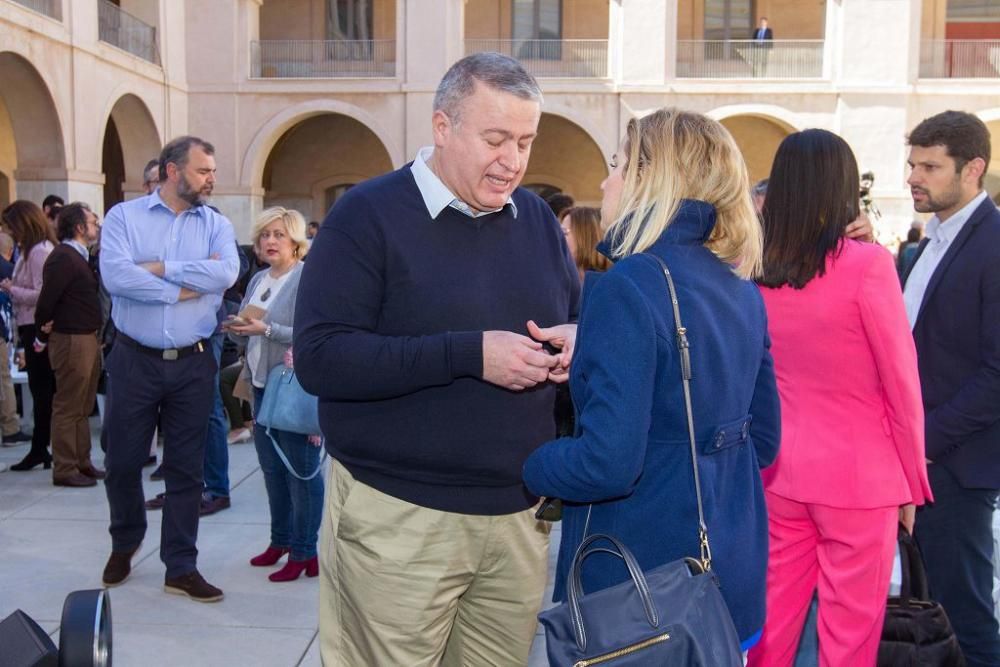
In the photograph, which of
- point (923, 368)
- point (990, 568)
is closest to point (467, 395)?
point (923, 368)

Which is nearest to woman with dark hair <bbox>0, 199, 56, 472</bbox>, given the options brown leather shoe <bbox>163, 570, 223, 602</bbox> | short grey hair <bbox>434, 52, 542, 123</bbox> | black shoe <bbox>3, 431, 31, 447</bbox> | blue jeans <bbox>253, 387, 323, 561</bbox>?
black shoe <bbox>3, 431, 31, 447</bbox>

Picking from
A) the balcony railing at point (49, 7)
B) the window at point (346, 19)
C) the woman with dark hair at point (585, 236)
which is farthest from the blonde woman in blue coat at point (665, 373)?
the window at point (346, 19)

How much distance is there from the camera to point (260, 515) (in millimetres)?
6074

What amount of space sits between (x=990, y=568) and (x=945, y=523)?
22 cm

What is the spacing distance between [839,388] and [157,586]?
3460 millimetres

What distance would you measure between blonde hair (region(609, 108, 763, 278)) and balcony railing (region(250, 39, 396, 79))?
72.8 feet

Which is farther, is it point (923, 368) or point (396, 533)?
point (923, 368)

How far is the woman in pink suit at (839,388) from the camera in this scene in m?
2.75

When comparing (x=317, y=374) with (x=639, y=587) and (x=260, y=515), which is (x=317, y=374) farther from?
(x=260, y=515)

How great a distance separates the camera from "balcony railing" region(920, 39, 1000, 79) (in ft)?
75.7

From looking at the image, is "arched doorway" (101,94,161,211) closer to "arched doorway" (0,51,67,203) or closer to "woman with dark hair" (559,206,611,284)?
"arched doorway" (0,51,67,203)

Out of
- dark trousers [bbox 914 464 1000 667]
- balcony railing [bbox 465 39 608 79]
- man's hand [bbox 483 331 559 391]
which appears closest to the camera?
man's hand [bbox 483 331 559 391]

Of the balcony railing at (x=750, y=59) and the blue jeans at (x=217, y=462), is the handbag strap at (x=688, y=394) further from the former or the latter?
the balcony railing at (x=750, y=59)

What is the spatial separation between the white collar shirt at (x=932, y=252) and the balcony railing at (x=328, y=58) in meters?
21.0
